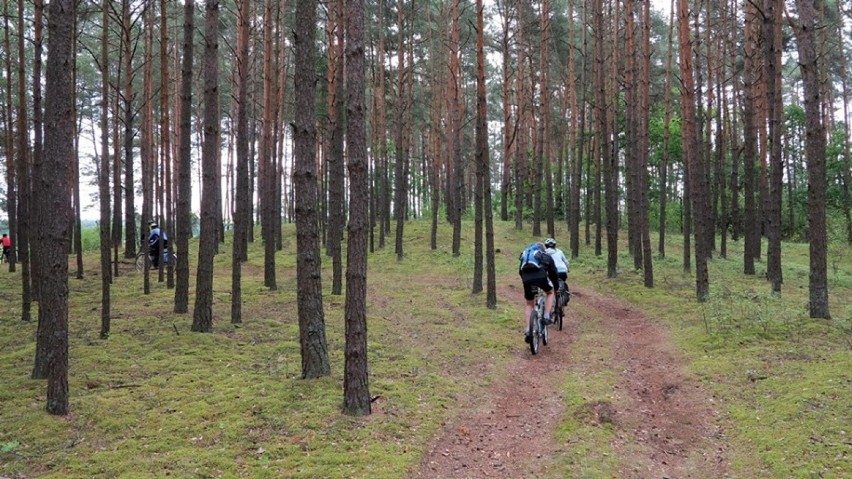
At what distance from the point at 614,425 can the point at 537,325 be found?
11.0 ft

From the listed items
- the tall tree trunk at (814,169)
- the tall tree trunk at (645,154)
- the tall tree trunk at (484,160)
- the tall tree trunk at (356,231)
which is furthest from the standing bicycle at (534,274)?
the tall tree trunk at (645,154)

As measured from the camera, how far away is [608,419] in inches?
237

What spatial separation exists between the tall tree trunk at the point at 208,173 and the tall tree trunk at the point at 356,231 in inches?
183

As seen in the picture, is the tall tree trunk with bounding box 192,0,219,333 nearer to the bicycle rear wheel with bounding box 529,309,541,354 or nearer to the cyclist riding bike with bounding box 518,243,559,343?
the cyclist riding bike with bounding box 518,243,559,343

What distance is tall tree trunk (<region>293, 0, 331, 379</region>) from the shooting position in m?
6.61

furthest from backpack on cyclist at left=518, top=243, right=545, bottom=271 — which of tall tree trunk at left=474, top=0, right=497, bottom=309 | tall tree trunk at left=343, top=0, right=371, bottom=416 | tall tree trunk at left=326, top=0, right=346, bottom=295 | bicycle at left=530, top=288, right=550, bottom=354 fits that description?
tall tree trunk at left=326, top=0, right=346, bottom=295

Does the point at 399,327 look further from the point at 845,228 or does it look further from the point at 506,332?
the point at 845,228

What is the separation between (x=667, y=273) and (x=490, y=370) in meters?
11.6

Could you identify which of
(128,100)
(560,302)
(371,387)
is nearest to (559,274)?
(560,302)

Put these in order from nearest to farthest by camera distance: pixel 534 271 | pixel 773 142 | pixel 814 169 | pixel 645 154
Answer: pixel 534 271 → pixel 814 169 → pixel 773 142 → pixel 645 154

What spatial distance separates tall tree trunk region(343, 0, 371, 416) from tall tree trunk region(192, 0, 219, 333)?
464 cm

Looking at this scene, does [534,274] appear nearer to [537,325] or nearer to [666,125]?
[537,325]

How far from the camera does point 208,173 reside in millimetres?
9570

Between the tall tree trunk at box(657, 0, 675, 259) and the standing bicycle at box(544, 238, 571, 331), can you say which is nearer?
the standing bicycle at box(544, 238, 571, 331)
